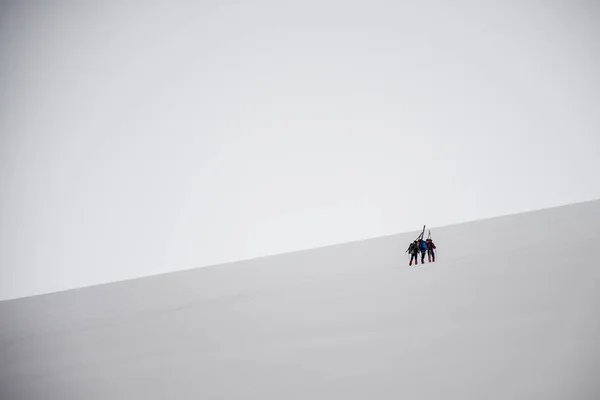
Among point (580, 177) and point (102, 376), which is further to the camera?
point (580, 177)

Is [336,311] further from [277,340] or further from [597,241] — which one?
[597,241]

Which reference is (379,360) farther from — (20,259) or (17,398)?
(20,259)

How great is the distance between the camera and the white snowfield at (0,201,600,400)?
442cm

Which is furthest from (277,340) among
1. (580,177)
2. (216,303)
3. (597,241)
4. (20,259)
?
(580,177)

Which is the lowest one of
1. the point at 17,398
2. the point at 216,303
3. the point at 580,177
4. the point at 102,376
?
the point at 17,398

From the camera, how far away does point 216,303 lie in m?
14.2

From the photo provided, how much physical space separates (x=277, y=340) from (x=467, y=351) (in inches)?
151

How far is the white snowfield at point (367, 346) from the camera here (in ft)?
14.5

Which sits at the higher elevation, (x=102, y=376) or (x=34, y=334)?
(x=34, y=334)

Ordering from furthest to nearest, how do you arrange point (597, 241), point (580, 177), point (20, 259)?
point (580, 177) → point (20, 259) → point (597, 241)

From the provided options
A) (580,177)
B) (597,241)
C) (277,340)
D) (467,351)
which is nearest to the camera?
(467,351)

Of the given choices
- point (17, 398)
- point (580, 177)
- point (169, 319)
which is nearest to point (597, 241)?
point (169, 319)

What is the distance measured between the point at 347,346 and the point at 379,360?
1092 mm

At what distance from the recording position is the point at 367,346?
242 inches
